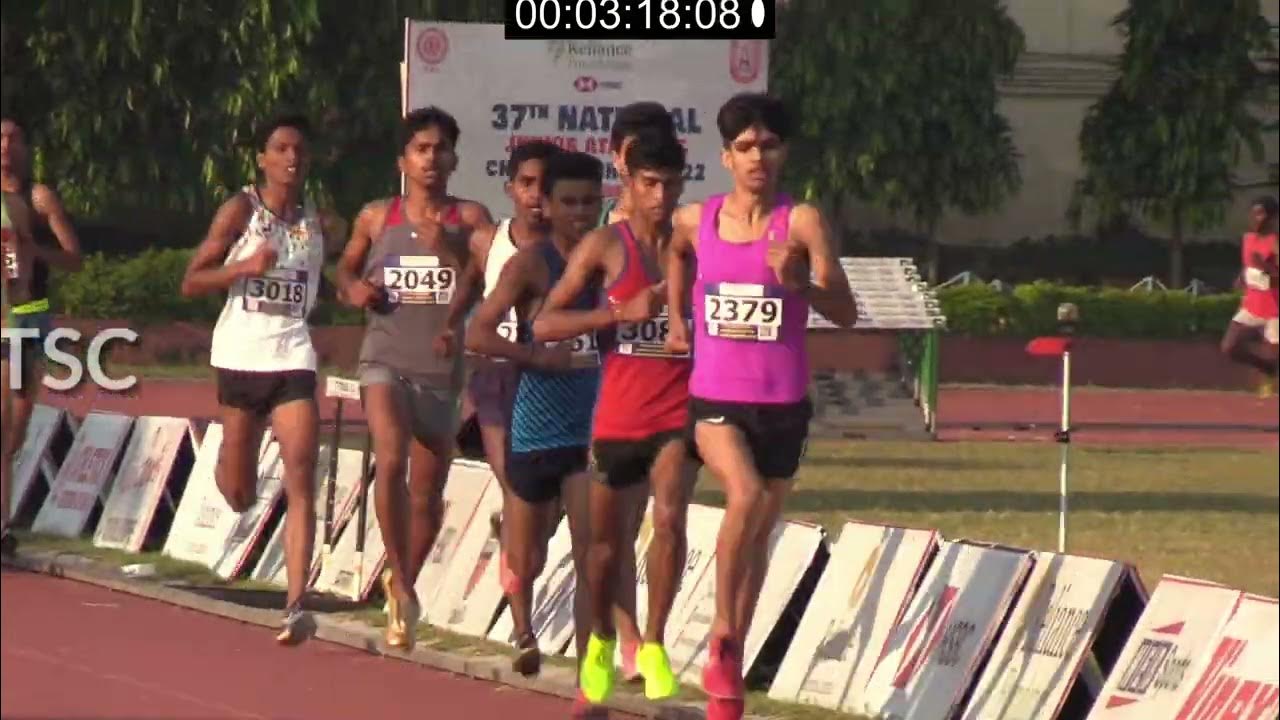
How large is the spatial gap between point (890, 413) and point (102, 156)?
8.45 meters

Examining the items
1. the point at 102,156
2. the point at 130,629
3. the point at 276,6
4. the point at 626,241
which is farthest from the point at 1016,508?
the point at 626,241

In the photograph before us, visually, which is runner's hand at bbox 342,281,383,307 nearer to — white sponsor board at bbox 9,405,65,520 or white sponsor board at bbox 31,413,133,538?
white sponsor board at bbox 31,413,133,538

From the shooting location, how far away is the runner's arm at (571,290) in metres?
9.83

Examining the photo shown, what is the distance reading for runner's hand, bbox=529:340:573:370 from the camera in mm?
10211

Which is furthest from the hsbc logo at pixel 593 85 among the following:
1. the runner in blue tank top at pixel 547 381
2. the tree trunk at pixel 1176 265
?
Answer: the tree trunk at pixel 1176 265

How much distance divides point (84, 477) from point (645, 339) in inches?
328

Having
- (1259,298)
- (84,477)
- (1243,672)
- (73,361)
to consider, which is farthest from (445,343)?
(1259,298)

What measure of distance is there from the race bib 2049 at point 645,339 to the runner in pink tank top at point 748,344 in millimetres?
272

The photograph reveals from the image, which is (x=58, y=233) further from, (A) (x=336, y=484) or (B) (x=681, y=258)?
(A) (x=336, y=484)

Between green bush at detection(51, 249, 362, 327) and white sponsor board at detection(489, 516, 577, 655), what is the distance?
2584 cm

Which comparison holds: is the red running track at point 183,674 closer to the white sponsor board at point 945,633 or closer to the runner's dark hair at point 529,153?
the white sponsor board at point 945,633

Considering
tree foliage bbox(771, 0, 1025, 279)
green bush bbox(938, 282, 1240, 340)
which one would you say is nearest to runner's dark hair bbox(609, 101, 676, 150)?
tree foliage bbox(771, 0, 1025, 279)

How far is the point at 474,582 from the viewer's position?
13.2 m
